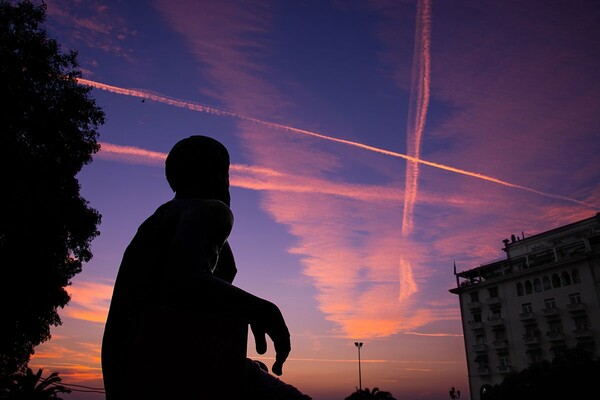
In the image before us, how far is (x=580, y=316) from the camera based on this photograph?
42781 mm

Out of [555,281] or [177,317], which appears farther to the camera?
[555,281]

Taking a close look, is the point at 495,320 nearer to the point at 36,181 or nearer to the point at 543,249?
the point at 543,249

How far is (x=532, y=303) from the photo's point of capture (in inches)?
1877

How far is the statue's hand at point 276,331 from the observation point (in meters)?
1.50

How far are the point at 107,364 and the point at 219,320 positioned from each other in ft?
1.98

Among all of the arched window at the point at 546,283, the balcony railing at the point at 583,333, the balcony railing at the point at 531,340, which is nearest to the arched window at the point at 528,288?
the arched window at the point at 546,283

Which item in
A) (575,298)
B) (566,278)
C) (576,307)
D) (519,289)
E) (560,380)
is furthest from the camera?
(519,289)

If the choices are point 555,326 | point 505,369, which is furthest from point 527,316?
point 505,369

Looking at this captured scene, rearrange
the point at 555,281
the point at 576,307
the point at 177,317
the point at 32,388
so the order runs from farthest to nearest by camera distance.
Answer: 1. the point at 555,281
2. the point at 576,307
3. the point at 32,388
4. the point at 177,317

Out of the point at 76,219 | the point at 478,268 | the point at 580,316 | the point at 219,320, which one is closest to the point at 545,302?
the point at 580,316

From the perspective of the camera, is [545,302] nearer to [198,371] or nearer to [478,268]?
[478,268]

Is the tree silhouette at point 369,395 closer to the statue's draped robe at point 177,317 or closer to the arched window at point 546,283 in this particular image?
the arched window at point 546,283

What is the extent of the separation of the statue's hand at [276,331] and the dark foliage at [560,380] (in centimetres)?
3885

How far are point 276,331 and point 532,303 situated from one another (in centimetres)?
5570
